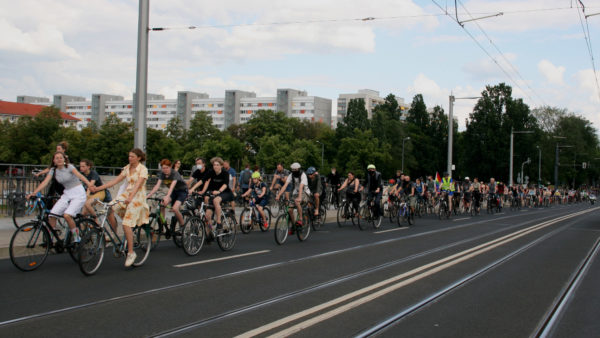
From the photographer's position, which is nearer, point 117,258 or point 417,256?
point 117,258

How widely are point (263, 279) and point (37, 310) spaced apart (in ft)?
9.80

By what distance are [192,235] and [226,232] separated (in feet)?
3.15

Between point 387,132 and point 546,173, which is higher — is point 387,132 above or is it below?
above

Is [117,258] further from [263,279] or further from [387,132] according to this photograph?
[387,132]

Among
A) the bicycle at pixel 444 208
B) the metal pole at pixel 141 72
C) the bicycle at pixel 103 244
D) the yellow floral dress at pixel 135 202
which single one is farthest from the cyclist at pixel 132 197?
the bicycle at pixel 444 208

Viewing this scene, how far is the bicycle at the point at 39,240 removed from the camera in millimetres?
7902

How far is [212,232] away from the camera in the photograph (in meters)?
10.7

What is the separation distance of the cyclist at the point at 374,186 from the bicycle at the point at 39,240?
9.85 metres

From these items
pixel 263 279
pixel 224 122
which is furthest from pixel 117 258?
pixel 224 122

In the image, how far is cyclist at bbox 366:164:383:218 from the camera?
16.9 meters

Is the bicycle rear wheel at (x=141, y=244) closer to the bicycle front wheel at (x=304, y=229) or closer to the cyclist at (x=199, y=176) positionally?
the cyclist at (x=199, y=176)

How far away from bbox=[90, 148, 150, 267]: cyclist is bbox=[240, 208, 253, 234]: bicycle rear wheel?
6.11 m

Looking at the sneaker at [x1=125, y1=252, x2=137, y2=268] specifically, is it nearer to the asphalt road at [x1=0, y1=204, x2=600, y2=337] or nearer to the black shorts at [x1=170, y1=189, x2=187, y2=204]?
the asphalt road at [x1=0, y1=204, x2=600, y2=337]

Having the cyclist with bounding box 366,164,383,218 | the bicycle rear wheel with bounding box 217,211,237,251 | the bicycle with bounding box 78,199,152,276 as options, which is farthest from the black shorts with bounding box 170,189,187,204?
the cyclist with bounding box 366,164,383,218
